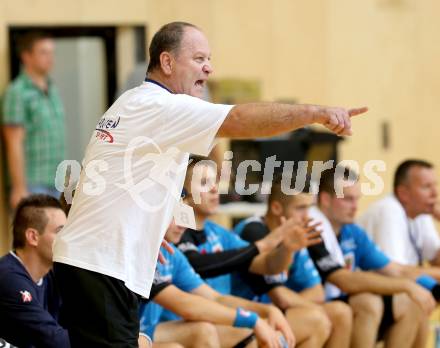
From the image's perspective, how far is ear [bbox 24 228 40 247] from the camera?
490 centimetres

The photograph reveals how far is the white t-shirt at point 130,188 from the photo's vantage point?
389 cm

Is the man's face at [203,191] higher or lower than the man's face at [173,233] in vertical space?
higher

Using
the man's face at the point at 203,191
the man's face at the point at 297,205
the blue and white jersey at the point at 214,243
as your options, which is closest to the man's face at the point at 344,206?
the man's face at the point at 297,205

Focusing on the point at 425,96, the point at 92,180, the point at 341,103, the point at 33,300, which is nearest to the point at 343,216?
the point at 33,300

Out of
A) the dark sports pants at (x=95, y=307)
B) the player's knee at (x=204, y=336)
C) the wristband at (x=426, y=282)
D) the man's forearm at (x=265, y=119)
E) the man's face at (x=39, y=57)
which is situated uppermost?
the man's face at (x=39, y=57)

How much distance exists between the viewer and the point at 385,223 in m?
7.67

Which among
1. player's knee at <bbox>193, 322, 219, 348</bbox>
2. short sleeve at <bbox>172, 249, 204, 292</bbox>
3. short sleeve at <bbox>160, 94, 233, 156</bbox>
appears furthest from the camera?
short sleeve at <bbox>172, 249, 204, 292</bbox>

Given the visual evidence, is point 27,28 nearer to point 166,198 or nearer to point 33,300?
point 33,300

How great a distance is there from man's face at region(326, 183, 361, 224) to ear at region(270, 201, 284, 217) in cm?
53

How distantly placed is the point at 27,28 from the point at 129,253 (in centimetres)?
521

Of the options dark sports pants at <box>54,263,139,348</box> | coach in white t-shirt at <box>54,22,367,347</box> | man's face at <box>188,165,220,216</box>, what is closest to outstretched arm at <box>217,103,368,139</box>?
coach in white t-shirt at <box>54,22,367,347</box>

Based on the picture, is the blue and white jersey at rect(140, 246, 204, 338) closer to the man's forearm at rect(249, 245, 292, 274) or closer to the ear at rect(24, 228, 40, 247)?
the man's forearm at rect(249, 245, 292, 274)

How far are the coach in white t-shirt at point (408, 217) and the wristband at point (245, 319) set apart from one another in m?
2.42

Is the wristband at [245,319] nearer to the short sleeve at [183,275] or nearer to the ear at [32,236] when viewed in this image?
the short sleeve at [183,275]
